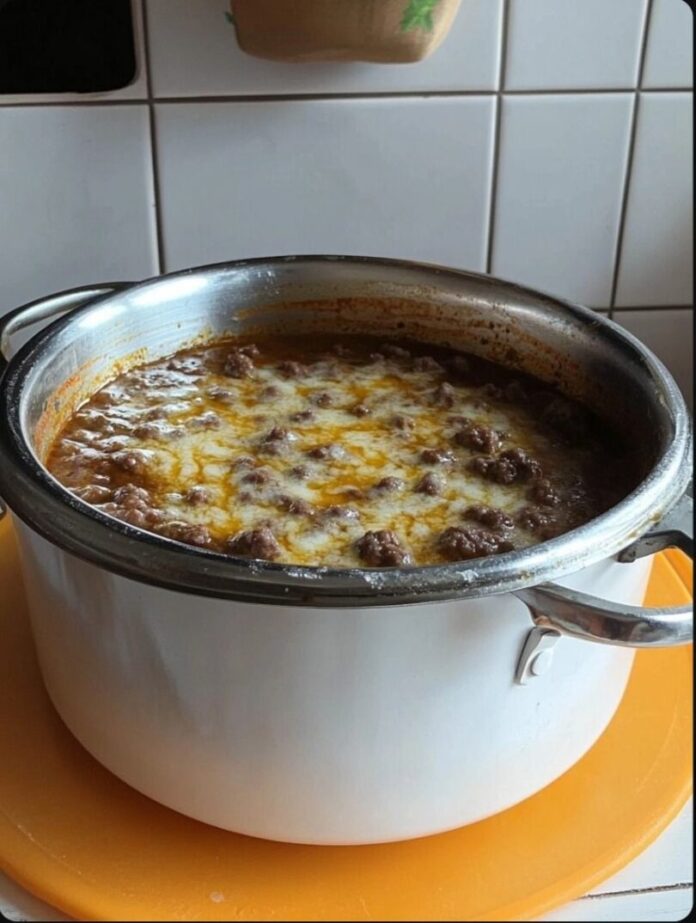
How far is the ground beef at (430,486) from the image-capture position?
739mm

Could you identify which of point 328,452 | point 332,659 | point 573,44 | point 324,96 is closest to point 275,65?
point 324,96

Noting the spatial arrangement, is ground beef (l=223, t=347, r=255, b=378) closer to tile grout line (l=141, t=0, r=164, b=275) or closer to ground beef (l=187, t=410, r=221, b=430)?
ground beef (l=187, t=410, r=221, b=430)

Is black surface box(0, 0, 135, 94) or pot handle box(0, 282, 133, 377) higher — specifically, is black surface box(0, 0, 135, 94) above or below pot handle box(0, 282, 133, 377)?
above

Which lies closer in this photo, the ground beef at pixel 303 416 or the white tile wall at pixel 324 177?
the ground beef at pixel 303 416

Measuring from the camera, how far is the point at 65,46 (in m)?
0.90

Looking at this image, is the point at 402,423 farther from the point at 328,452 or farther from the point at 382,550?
the point at 382,550

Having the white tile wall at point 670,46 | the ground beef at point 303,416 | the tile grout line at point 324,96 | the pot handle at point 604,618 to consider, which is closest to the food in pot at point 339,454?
the ground beef at point 303,416

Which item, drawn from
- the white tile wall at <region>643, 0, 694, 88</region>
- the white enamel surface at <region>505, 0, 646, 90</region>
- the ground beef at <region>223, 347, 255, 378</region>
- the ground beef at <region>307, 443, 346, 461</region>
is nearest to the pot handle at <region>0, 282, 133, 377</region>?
the ground beef at <region>223, 347, 255, 378</region>

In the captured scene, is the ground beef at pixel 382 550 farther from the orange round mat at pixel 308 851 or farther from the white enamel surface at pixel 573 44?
the white enamel surface at pixel 573 44

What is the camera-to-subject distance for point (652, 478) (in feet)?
2.06

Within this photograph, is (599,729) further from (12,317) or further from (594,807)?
(12,317)

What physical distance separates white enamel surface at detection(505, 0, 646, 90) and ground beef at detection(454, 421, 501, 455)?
1.21 ft

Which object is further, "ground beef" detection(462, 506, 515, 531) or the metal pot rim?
"ground beef" detection(462, 506, 515, 531)

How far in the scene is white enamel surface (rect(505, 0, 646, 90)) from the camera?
96 centimetres
